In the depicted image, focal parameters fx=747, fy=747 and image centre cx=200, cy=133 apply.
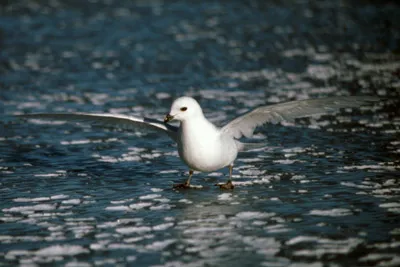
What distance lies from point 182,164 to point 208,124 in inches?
79.4

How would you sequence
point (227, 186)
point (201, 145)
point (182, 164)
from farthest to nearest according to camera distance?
point (182, 164)
point (227, 186)
point (201, 145)

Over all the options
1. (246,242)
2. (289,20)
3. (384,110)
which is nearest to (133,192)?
(246,242)

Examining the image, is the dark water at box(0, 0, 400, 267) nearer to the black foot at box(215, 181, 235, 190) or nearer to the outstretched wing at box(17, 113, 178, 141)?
the black foot at box(215, 181, 235, 190)

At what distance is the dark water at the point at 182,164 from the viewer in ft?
24.7

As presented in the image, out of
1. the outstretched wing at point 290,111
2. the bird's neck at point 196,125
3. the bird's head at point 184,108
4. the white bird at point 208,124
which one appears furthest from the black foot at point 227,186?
the bird's head at point 184,108

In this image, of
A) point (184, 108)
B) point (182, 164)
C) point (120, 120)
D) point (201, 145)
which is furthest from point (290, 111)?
point (120, 120)

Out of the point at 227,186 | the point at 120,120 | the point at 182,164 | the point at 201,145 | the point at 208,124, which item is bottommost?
the point at 227,186

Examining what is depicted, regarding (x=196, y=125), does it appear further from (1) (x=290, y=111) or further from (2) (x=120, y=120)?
(2) (x=120, y=120)

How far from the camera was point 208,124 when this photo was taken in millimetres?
9281

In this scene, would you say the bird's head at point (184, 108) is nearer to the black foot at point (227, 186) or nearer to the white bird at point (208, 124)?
the white bird at point (208, 124)

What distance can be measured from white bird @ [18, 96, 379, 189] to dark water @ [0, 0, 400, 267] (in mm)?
477

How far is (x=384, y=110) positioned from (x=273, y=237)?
6.94 meters

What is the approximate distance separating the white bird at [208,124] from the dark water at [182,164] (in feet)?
1.56

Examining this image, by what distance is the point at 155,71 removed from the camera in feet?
61.1
